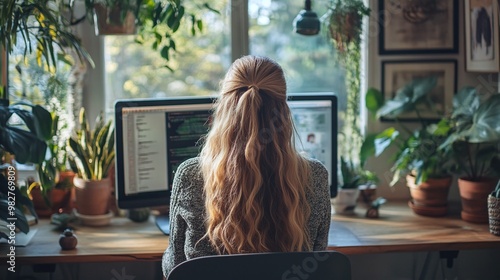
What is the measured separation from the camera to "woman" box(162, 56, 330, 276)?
1.92m

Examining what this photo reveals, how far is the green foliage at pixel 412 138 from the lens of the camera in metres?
2.90

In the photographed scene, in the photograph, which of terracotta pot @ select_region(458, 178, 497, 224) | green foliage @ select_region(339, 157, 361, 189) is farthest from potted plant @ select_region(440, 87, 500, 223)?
green foliage @ select_region(339, 157, 361, 189)

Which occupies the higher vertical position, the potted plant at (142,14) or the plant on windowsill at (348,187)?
the potted plant at (142,14)

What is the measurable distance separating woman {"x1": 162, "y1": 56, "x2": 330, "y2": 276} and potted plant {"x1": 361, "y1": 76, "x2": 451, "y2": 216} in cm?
104

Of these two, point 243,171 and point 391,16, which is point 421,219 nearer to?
point 391,16

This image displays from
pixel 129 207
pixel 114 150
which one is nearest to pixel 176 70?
pixel 114 150

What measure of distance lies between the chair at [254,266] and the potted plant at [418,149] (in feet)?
4.06

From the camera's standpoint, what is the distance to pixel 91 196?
2.78 m

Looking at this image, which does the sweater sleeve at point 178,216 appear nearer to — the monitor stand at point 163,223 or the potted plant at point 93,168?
the monitor stand at point 163,223

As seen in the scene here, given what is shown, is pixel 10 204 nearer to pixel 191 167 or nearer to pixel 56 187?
pixel 56 187

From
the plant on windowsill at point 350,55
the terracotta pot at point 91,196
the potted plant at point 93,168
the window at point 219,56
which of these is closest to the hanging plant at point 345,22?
the plant on windowsill at point 350,55

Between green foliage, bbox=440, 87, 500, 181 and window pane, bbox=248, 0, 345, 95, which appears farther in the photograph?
window pane, bbox=248, 0, 345, 95

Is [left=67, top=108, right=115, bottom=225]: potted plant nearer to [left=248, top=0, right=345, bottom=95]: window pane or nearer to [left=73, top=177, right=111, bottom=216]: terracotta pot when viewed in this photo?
[left=73, top=177, right=111, bottom=216]: terracotta pot

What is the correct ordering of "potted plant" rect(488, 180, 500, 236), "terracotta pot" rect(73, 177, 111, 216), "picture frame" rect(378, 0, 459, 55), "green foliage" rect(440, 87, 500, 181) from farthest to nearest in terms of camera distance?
"picture frame" rect(378, 0, 459, 55)
"terracotta pot" rect(73, 177, 111, 216)
"green foliage" rect(440, 87, 500, 181)
"potted plant" rect(488, 180, 500, 236)
